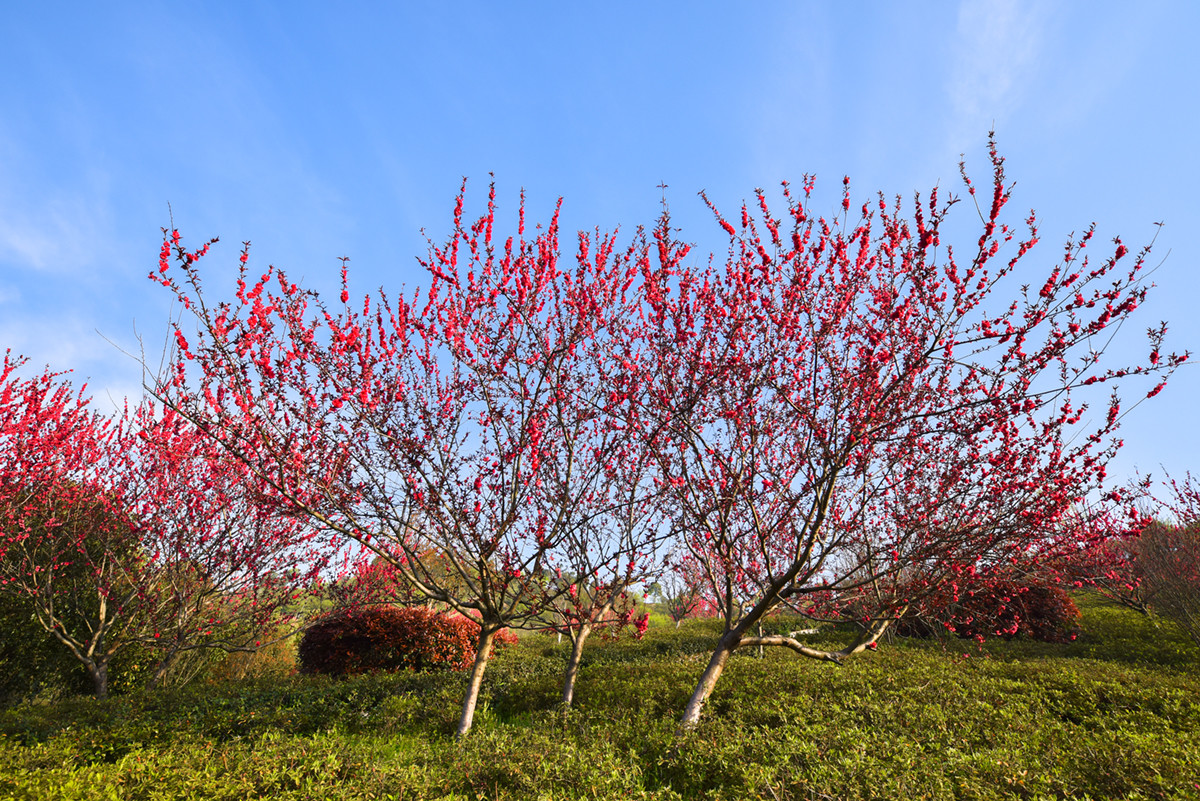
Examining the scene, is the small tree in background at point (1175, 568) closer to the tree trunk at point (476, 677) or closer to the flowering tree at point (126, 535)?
the tree trunk at point (476, 677)

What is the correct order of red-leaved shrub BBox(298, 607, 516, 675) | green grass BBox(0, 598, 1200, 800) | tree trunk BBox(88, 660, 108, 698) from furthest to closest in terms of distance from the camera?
red-leaved shrub BBox(298, 607, 516, 675) < tree trunk BBox(88, 660, 108, 698) < green grass BBox(0, 598, 1200, 800)

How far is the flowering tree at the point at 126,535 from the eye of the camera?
841cm

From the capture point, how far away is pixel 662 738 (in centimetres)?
530

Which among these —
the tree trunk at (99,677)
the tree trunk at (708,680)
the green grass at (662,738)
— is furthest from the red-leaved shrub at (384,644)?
the tree trunk at (708,680)

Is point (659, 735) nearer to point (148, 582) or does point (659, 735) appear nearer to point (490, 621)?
point (490, 621)

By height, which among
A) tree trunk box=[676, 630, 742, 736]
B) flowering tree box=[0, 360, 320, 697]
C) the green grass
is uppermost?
flowering tree box=[0, 360, 320, 697]

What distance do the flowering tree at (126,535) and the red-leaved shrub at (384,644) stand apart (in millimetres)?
2931

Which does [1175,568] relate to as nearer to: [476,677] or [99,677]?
[476,677]

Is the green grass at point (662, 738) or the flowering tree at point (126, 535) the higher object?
the flowering tree at point (126, 535)

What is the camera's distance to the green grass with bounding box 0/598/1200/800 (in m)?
3.80

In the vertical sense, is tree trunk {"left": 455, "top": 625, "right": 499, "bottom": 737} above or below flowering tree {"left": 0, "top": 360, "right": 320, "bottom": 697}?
below

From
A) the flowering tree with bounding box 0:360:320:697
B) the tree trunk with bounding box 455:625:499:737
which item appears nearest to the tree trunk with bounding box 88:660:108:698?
the flowering tree with bounding box 0:360:320:697

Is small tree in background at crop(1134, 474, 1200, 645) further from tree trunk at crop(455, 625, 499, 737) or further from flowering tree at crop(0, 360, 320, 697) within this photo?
flowering tree at crop(0, 360, 320, 697)

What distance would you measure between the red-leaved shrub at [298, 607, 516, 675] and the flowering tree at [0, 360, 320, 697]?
293 centimetres
